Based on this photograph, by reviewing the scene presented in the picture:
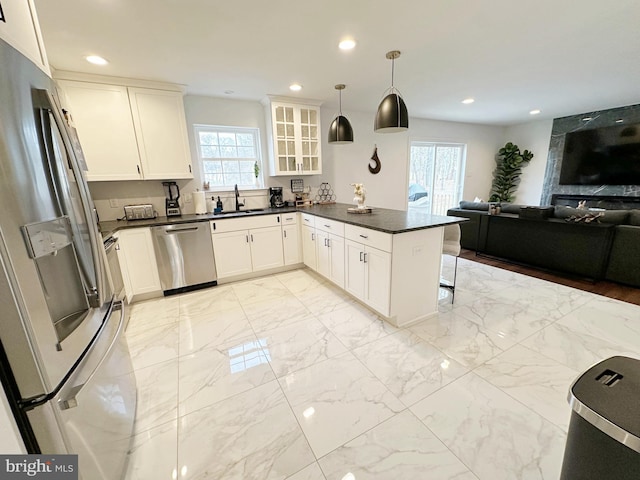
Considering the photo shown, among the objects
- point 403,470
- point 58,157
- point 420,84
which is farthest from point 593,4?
point 58,157

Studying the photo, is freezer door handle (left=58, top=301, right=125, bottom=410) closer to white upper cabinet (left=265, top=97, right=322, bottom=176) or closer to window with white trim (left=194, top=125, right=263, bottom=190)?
window with white trim (left=194, top=125, right=263, bottom=190)

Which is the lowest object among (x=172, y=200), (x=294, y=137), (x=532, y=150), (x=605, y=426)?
(x=605, y=426)

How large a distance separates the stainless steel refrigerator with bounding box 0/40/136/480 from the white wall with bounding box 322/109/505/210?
152 inches

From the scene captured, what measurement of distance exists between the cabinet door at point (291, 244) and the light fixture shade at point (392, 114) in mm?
1921

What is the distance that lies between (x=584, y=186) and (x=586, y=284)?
144 inches

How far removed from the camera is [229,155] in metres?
3.92

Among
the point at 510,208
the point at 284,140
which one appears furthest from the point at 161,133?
the point at 510,208

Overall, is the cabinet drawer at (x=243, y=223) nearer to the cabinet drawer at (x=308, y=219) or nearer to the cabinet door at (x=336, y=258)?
the cabinet drawer at (x=308, y=219)

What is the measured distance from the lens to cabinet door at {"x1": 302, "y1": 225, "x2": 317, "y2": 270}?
354cm

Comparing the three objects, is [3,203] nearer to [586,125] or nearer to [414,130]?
[414,130]

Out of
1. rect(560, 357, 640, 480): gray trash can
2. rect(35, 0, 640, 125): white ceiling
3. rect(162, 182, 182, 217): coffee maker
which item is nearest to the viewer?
rect(560, 357, 640, 480): gray trash can

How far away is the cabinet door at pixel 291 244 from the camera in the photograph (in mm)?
3764

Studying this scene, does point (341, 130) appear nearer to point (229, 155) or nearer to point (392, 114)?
point (392, 114)

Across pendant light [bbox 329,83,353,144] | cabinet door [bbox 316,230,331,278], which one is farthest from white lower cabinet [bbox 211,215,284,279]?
pendant light [bbox 329,83,353,144]
